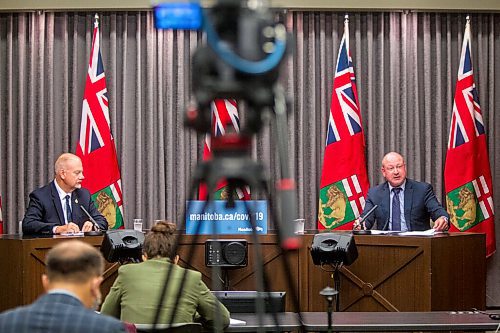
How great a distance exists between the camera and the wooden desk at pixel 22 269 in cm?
611

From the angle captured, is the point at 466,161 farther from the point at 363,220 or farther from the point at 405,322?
the point at 405,322

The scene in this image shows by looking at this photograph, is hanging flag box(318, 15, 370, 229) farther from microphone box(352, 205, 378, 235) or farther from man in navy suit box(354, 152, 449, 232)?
microphone box(352, 205, 378, 235)

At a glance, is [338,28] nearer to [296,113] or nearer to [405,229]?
[296,113]

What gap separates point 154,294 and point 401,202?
3.24m

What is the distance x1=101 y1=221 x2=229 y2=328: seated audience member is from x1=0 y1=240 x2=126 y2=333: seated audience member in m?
1.62

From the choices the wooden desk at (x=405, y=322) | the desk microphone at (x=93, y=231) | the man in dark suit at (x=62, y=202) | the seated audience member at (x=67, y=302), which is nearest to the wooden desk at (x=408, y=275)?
the wooden desk at (x=405, y=322)

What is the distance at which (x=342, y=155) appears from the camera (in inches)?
332

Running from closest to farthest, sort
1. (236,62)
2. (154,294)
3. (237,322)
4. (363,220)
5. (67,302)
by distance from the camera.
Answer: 1. (236,62)
2. (67,302)
3. (154,294)
4. (237,322)
5. (363,220)

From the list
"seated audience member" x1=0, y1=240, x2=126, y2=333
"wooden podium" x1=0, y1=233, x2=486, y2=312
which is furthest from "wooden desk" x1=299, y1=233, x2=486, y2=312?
"seated audience member" x1=0, y1=240, x2=126, y2=333

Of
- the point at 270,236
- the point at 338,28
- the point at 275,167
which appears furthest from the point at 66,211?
the point at 338,28

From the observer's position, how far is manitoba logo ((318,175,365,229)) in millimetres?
8344

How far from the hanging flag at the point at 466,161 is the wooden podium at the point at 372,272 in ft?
6.05

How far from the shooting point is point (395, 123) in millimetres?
8805

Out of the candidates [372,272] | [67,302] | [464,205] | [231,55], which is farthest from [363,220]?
[231,55]
